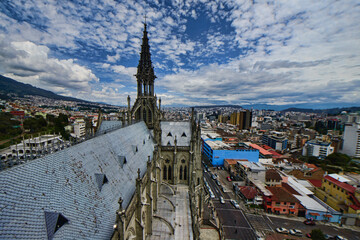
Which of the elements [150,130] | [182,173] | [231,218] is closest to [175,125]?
[150,130]

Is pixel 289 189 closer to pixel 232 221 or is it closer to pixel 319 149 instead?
pixel 232 221

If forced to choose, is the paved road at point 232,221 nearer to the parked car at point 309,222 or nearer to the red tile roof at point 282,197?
the red tile roof at point 282,197

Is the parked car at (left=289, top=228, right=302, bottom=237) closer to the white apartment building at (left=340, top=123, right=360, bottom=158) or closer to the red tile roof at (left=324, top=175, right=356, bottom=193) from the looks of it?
the red tile roof at (left=324, top=175, right=356, bottom=193)

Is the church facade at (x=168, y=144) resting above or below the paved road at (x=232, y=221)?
above

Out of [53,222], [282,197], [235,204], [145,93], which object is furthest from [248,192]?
[53,222]

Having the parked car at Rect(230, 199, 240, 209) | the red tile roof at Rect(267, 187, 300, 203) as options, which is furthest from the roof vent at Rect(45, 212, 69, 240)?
the red tile roof at Rect(267, 187, 300, 203)

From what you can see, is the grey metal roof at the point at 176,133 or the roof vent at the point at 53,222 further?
the grey metal roof at the point at 176,133

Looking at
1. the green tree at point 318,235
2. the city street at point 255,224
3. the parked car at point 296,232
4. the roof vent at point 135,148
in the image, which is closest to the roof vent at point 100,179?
the roof vent at point 135,148

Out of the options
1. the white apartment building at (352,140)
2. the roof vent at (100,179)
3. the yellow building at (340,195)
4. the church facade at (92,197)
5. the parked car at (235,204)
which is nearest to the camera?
the church facade at (92,197)

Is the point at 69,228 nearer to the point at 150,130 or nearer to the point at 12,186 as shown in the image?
the point at 12,186
